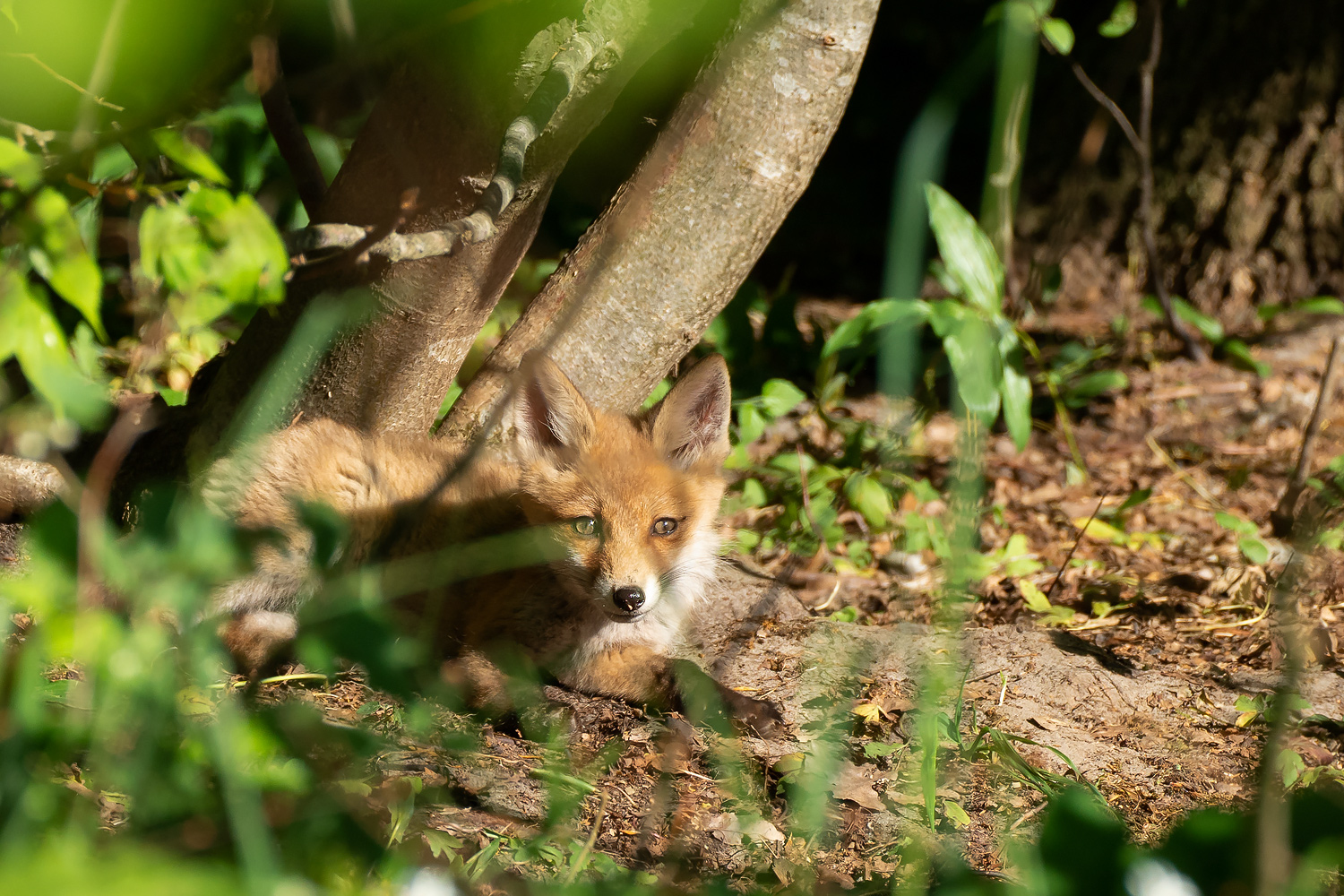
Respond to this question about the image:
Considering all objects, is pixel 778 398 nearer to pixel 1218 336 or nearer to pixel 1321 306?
pixel 1218 336

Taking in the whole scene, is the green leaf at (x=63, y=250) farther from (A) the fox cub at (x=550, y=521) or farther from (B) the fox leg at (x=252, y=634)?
(B) the fox leg at (x=252, y=634)

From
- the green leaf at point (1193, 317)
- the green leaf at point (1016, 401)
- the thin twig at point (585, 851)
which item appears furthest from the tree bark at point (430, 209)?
the green leaf at point (1193, 317)

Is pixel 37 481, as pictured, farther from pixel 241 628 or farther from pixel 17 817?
pixel 17 817

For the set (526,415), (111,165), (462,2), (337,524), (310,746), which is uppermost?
(462,2)

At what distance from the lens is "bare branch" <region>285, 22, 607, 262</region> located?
186 cm

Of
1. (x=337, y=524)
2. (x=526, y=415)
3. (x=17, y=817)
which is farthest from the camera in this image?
(x=526, y=415)

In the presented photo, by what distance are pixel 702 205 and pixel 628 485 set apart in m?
1.13

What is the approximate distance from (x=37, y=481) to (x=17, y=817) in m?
2.71

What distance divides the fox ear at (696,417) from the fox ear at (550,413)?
0.87 ft

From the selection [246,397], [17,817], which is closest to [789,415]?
[246,397]

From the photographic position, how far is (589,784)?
7.31 ft

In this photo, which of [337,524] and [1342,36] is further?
[1342,36]

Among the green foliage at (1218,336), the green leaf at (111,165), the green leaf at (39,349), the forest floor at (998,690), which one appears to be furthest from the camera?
the green foliage at (1218,336)

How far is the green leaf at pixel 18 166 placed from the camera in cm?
141
